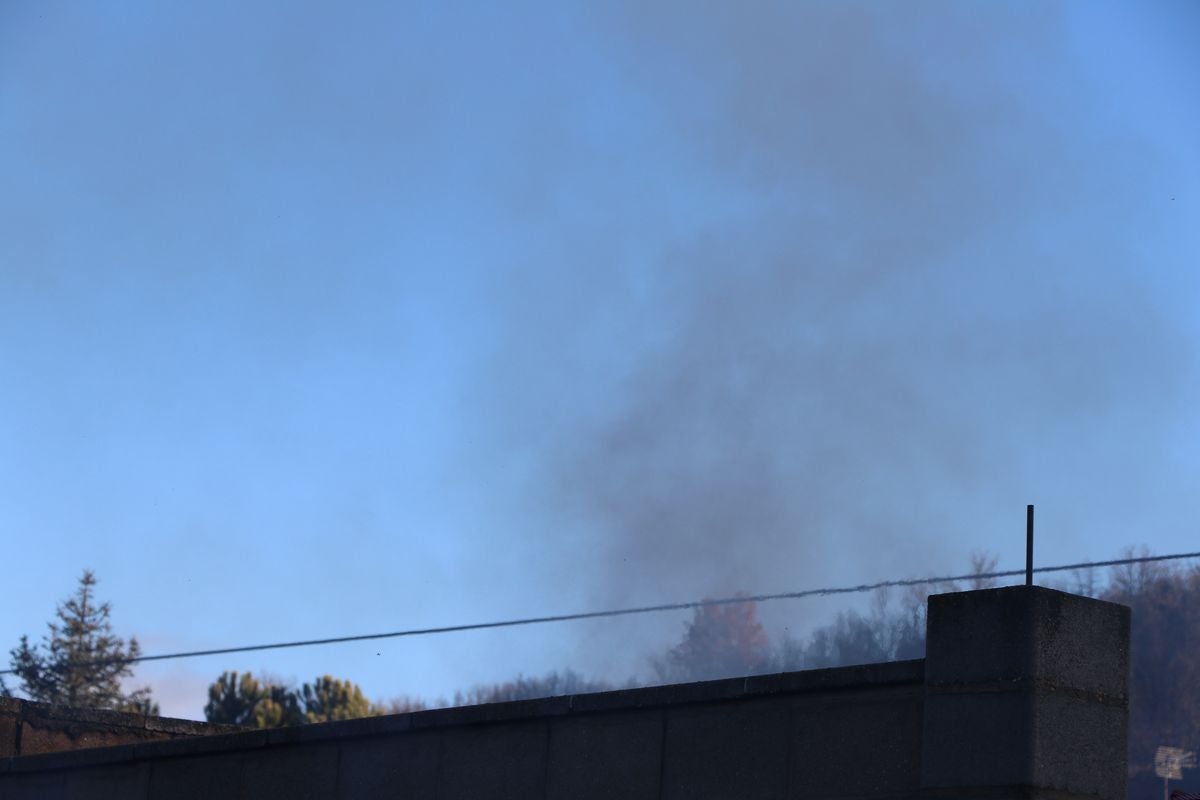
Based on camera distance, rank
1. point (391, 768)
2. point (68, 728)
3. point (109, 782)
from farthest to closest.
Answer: point (68, 728) → point (109, 782) → point (391, 768)

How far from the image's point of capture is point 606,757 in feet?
23.4

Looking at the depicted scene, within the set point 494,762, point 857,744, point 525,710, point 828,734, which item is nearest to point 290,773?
point 494,762

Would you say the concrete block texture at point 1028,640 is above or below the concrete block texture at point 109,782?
above

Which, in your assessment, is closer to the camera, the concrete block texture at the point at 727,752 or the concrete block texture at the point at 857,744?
the concrete block texture at the point at 857,744

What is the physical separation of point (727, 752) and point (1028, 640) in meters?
1.55

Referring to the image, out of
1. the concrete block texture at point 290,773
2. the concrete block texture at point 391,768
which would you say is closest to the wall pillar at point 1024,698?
the concrete block texture at point 391,768

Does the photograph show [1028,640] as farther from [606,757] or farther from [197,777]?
[197,777]

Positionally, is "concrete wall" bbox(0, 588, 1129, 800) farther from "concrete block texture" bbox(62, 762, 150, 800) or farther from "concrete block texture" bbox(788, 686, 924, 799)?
"concrete block texture" bbox(62, 762, 150, 800)

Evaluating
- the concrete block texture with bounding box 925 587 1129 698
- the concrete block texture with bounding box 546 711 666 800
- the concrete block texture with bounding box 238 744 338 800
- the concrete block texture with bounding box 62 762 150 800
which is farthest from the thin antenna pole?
the concrete block texture with bounding box 62 762 150 800

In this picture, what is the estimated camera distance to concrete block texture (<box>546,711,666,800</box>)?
6.95 meters

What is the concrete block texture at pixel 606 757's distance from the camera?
695cm

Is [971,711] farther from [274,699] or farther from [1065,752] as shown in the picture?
[274,699]

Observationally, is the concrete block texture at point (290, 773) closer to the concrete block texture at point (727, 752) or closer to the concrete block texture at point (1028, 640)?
the concrete block texture at point (727, 752)

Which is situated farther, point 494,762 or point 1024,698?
point 494,762
